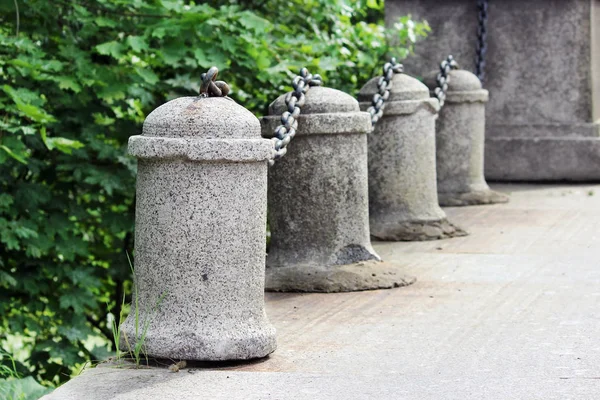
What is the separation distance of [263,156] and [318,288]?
164 centimetres

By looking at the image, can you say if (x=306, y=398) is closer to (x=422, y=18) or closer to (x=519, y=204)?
(x=519, y=204)

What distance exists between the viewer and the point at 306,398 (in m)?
3.92

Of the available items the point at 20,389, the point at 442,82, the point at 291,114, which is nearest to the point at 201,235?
the point at 20,389

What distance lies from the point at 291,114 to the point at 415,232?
2.21m

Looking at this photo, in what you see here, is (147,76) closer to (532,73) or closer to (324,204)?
(324,204)

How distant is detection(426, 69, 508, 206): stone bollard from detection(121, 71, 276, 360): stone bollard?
16.3 ft

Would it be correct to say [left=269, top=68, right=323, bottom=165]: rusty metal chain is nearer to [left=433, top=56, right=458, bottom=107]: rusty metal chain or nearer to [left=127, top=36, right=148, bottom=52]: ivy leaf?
[left=127, top=36, right=148, bottom=52]: ivy leaf

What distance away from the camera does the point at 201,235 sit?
174 inches

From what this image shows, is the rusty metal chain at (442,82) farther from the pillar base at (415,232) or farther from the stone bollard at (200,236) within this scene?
the stone bollard at (200,236)

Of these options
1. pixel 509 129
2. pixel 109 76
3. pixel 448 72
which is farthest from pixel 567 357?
pixel 509 129

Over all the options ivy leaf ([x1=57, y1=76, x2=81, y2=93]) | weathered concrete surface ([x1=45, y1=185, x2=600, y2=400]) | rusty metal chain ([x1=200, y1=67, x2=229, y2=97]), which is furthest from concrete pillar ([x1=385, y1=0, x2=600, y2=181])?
rusty metal chain ([x1=200, y1=67, x2=229, y2=97])

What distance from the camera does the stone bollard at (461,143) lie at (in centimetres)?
933

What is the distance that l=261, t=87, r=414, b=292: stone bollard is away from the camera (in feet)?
19.8

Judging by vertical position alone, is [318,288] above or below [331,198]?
below
